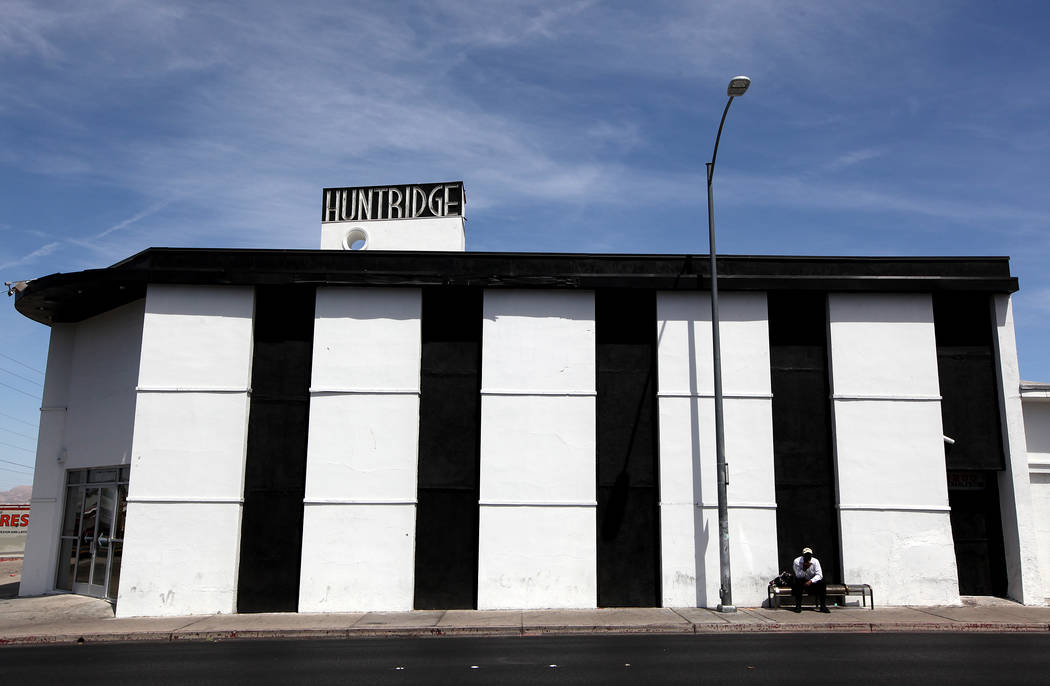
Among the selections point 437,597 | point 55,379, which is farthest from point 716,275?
point 55,379

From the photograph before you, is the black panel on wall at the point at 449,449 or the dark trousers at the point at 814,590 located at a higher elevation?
the black panel on wall at the point at 449,449

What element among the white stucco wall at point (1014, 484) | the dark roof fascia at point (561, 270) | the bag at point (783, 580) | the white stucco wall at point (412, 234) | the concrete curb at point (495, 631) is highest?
the white stucco wall at point (412, 234)

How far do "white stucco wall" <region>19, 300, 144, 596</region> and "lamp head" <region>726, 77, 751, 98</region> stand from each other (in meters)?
14.3

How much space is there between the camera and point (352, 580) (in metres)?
16.5

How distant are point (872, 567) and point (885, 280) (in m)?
6.32

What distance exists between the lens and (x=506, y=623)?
14656 millimetres

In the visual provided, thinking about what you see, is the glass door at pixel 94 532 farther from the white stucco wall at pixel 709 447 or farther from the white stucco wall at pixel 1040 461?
the white stucco wall at pixel 1040 461

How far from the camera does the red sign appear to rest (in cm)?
3788

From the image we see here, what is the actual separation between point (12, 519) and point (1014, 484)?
4214cm

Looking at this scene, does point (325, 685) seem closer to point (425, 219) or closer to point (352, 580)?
point (352, 580)

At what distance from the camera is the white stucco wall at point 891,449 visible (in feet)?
54.6

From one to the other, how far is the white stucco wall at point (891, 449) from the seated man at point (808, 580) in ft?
4.23

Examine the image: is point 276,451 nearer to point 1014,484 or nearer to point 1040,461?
point 1014,484

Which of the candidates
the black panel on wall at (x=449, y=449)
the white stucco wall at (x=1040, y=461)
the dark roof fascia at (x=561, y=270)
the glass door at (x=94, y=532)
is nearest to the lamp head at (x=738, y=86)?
the dark roof fascia at (x=561, y=270)
